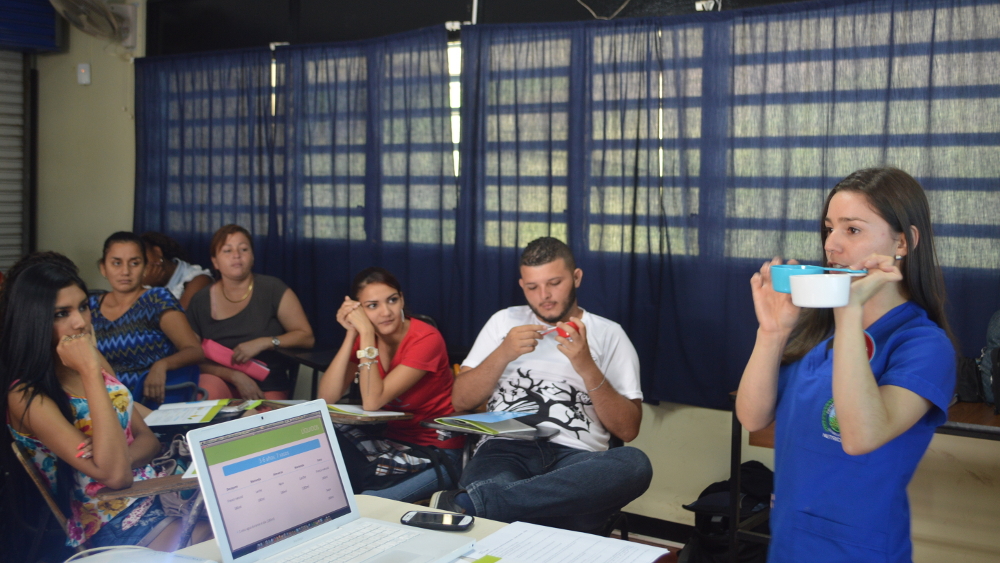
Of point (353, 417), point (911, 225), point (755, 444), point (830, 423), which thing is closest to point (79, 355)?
point (353, 417)

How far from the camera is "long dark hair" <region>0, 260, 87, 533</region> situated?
2.02 m

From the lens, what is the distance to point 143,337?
336 centimetres

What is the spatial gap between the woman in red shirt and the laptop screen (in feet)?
3.41

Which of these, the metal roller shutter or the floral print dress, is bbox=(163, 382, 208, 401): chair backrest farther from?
the metal roller shutter

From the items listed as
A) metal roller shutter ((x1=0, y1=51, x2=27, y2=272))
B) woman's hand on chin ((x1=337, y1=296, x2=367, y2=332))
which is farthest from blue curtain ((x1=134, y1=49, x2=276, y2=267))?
woman's hand on chin ((x1=337, y1=296, x2=367, y2=332))

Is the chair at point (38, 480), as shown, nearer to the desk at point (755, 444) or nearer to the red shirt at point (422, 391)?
the red shirt at point (422, 391)

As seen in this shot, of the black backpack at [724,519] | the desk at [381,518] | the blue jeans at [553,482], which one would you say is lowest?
the black backpack at [724,519]

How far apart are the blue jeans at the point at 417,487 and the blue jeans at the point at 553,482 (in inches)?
7.0

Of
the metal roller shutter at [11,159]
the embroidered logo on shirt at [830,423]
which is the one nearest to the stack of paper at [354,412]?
the embroidered logo on shirt at [830,423]

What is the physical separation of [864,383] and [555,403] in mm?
1396

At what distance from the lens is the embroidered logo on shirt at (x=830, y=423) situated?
4.75 ft

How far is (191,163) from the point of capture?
15.2 ft

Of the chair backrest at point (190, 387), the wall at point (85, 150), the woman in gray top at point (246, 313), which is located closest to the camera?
the chair backrest at point (190, 387)

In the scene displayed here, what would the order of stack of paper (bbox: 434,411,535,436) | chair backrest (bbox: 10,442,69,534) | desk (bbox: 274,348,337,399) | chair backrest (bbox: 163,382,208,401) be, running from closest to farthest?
1. chair backrest (bbox: 10,442,69,534)
2. stack of paper (bbox: 434,411,535,436)
3. chair backrest (bbox: 163,382,208,401)
4. desk (bbox: 274,348,337,399)
